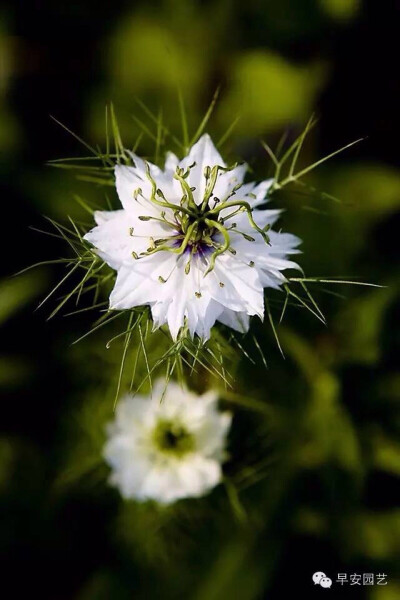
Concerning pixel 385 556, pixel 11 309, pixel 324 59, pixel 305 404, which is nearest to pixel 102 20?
pixel 324 59

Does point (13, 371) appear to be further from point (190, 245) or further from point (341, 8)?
point (341, 8)

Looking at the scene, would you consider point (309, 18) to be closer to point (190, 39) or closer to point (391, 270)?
point (190, 39)

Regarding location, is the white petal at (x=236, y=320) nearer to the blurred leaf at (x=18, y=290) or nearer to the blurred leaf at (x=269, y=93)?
the blurred leaf at (x=18, y=290)

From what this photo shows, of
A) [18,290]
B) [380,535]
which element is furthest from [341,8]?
[380,535]

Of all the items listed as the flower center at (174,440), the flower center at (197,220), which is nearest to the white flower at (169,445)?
the flower center at (174,440)

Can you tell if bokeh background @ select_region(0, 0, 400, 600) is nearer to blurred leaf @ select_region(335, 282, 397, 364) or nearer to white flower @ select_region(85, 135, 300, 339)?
blurred leaf @ select_region(335, 282, 397, 364)

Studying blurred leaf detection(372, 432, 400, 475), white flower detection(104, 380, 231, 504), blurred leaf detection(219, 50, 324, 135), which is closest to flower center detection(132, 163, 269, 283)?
white flower detection(104, 380, 231, 504)
